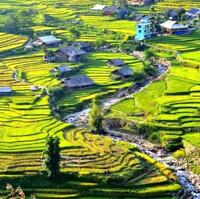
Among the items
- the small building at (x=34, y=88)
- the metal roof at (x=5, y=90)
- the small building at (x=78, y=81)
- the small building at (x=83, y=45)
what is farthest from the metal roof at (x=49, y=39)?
the metal roof at (x=5, y=90)

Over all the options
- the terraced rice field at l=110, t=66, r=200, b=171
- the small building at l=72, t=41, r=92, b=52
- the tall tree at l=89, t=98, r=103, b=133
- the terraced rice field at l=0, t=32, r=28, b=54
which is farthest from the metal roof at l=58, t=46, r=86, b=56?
the tall tree at l=89, t=98, r=103, b=133

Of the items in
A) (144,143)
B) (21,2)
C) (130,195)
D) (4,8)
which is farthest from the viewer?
(21,2)

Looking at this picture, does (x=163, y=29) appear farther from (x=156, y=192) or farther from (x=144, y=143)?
(x=156, y=192)

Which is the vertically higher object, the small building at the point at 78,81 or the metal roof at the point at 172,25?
the metal roof at the point at 172,25

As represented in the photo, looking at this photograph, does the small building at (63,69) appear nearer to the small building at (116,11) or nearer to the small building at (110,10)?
the small building at (116,11)

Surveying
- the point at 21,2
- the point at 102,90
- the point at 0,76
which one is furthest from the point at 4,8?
the point at 102,90

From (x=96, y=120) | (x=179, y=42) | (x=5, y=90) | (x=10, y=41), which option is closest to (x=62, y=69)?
(x=5, y=90)
